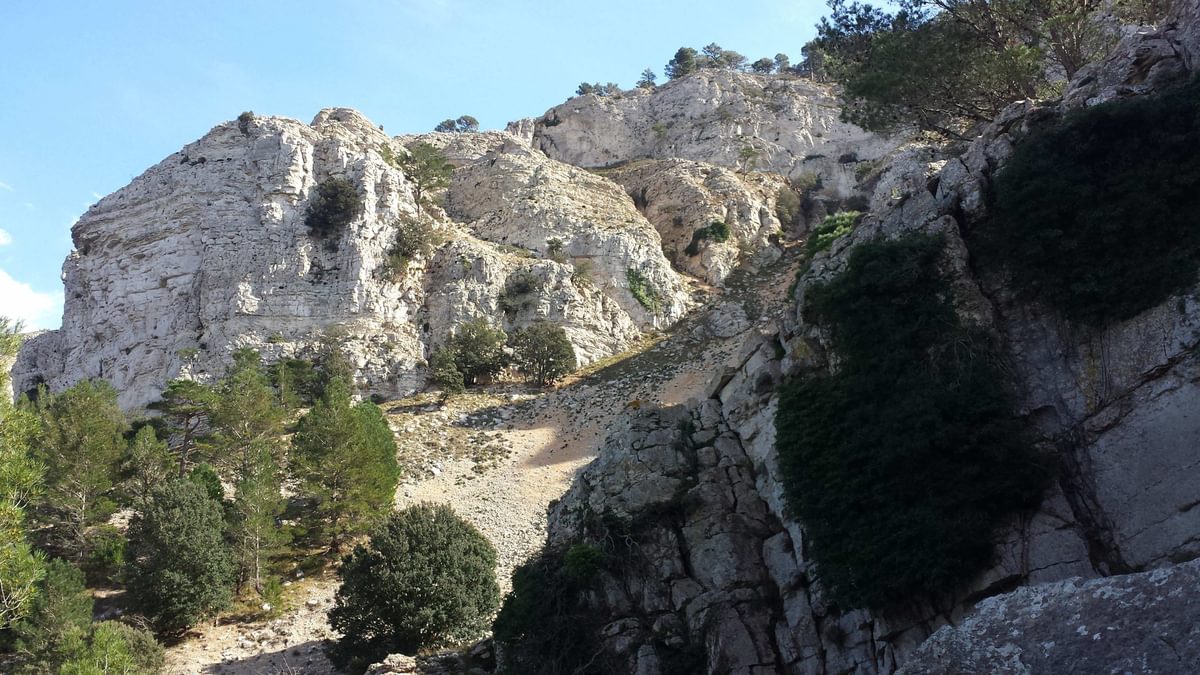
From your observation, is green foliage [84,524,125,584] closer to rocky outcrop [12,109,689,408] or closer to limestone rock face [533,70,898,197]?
rocky outcrop [12,109,689,408]

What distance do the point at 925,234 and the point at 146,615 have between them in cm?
1959

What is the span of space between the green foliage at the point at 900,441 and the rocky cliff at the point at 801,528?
335mm

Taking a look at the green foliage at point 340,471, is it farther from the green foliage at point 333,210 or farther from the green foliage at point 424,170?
the green foliage at point 424,170

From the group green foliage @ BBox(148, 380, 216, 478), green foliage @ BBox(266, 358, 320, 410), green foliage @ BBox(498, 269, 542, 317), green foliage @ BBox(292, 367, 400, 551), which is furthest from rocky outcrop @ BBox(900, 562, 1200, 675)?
green foliage @ BBox(498, 269, 542, 317)

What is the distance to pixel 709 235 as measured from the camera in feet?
174

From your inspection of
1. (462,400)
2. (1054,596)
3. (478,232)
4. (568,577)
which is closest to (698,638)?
(568,577)

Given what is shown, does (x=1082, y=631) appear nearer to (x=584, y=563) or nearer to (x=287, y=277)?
(x=584, y=563)

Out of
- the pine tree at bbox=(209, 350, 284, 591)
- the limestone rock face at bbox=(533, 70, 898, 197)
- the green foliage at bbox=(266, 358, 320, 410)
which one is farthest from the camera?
the limestone rock face at bbox=(533, 70, 898, 197)

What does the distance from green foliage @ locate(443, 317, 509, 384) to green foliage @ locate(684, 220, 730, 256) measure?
57.4 feet

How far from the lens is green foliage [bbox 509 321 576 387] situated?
128 feet

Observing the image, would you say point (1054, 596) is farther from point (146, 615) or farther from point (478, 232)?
point (478, 232)

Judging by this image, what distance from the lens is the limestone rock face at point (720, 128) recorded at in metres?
67.8

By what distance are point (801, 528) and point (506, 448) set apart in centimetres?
2133

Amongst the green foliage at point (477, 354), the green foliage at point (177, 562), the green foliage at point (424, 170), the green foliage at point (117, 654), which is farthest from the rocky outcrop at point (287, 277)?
the green foliage at point (117, 654)
